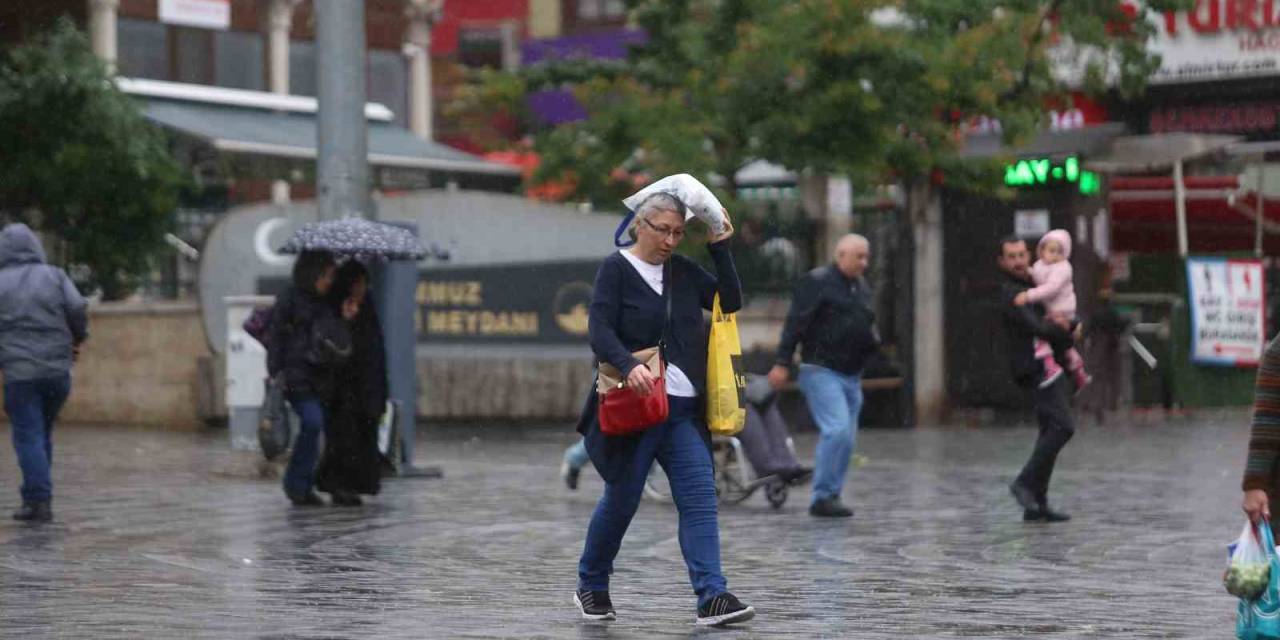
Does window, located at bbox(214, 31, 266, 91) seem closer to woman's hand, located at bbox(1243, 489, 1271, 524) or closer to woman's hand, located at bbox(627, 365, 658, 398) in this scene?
woman's hand, located at bbox(627, 365, 658, 398)

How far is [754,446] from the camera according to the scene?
47.6 feet

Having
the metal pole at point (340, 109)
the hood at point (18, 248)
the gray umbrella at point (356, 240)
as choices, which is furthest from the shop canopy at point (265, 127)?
the hood at point (18, 248)

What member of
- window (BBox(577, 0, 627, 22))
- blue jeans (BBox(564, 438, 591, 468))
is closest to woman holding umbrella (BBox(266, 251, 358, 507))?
blue jeans (BBox(564, 438, 591, 468))

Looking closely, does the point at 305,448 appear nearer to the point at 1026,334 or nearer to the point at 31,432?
the point at 31,432

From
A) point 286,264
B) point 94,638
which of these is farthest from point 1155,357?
point 94,638

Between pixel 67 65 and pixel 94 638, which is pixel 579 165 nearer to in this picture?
pixel 67 65

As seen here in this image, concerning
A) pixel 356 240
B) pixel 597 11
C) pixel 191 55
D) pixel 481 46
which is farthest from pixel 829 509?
pixel 481 46

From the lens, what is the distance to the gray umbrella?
48.5 feet

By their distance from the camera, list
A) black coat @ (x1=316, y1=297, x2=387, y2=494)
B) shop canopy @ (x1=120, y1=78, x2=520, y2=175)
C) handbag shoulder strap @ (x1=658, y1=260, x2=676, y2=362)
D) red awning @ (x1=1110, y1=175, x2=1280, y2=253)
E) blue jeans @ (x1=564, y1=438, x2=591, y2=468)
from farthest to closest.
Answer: red awning @ (x1=1110, y1=175, x2=1280, y2=253) → shop canopy @ (x1=120, y1=78, x2=520, y2=175) → blue jeans @ (x1=564, y1=438, x2=591, y2=468) → black coat @ (x1=316, y1=297, x2=387, y2=494) → handbag shoulder strap @ (x1=658, y1=260, x2=676, y2=362)

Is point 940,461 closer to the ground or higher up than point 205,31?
closer to the ground

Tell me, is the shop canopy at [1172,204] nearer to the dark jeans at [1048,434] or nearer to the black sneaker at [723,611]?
the dark jeans at [1048,434]

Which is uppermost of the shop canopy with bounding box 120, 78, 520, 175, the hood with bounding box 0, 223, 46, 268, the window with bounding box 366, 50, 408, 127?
the window with bounding box 366, 50, 408, 127

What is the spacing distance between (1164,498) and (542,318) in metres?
9.10

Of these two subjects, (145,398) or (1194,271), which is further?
(1194,271)
